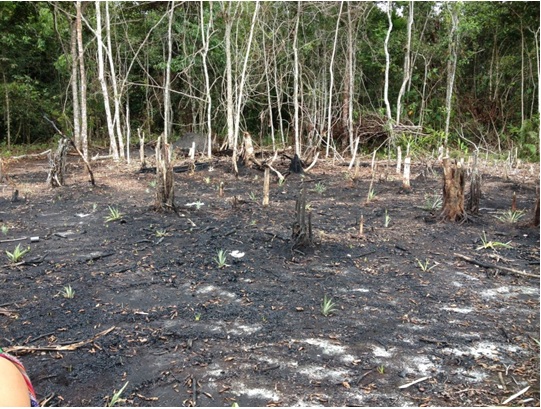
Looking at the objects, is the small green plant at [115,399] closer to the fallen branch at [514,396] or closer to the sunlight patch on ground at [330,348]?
the sunlight patch on ground at [330,348]

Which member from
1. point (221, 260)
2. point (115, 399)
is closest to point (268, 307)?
point (221, 260)

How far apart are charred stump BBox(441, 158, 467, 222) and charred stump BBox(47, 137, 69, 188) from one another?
573cm

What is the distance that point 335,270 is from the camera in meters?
3.95

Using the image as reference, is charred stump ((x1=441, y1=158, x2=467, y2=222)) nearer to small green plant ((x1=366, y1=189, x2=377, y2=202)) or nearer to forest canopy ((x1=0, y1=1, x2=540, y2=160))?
small green plant ((x1=366, y1=189, x2=377, y2=202))

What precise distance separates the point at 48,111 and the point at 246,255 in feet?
47.8

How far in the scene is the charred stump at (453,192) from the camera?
Answer: 5215mm

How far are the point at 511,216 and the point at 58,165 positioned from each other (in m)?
6.64

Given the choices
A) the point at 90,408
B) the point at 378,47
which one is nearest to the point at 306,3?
the point at 378,47

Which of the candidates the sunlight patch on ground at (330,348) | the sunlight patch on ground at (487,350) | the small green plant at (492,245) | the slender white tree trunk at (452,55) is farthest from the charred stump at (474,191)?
the slender white tree trunk at (452,55)

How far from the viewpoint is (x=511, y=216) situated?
5348 mm

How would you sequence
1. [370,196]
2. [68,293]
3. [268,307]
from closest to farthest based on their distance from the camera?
[268,307] < [68,293] < [370,196]

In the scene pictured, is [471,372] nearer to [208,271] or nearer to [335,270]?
[335,270]

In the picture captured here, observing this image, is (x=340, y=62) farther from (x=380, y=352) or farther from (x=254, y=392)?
(x=254, y=392)

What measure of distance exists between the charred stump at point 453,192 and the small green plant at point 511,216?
19.1 inches
